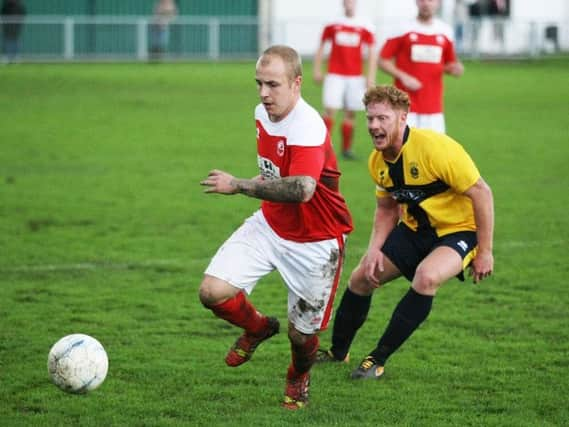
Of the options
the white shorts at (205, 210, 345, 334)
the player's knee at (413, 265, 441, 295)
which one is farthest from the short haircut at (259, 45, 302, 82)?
the player's knee at (413, 265, 441, 295)

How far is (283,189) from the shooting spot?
18.6 ft

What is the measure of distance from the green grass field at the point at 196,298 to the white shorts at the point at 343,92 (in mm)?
822

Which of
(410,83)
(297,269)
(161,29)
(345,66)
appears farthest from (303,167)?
(161,29)

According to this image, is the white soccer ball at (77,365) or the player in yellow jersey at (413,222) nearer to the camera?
the white soccer ball at (77,365)

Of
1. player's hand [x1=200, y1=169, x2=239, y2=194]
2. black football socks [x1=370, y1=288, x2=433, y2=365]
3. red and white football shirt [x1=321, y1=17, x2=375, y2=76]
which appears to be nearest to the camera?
player's hand [x1=200, y1=169, x2=239, y2=194]

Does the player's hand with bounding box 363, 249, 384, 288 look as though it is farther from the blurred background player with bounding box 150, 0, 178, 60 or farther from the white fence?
the blurred background player with bounding box 150, 0, 178, 60

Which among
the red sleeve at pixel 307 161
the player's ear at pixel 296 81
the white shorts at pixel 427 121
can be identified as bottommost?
the white shorts at pixel 427 121

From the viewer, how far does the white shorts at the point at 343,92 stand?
55.2 ft

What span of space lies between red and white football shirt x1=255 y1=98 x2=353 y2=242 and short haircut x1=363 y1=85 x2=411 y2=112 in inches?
15.0

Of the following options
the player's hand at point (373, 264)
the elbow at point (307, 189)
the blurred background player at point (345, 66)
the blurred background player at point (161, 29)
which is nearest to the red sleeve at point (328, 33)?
the blurred background player at point (345, 66)

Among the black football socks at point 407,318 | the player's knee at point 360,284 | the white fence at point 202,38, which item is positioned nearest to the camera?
the black football socks at point 407,318

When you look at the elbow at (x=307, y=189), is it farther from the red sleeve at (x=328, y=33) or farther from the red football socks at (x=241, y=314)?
the red sleeve at (x=328, y=33)

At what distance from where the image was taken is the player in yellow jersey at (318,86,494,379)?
20.9 feet

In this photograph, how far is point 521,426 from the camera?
585 cm
